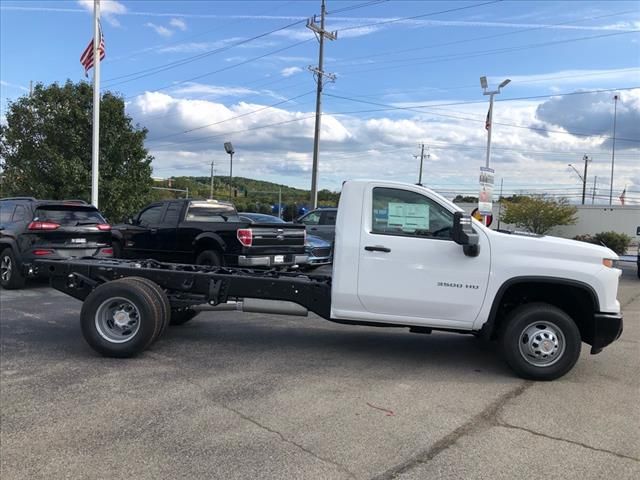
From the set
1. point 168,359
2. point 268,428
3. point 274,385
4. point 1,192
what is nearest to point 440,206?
point 274,385

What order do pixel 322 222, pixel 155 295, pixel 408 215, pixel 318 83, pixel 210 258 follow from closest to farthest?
pixel 408 215, pixel 155 295, pixel 210 258, pixel 322 222, pixel 318 83

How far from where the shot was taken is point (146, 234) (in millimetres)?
11867

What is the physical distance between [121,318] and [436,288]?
3.49 m

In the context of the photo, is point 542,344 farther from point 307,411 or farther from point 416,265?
point 307,411

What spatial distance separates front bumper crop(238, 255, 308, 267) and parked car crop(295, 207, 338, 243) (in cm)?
422

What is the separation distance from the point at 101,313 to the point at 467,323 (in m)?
3.98

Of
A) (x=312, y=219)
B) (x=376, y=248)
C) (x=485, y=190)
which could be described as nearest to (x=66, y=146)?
(x=312, y=219)

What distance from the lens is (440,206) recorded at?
573 cm

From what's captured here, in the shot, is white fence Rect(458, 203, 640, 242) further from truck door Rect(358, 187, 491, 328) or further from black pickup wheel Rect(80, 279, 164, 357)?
black pickup wheel Rect(80, 279, 164, 357)

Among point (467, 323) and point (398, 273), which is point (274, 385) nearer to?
point (398, 273)

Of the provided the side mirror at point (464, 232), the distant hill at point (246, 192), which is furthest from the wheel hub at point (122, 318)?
the distant hill at point (246, 192)

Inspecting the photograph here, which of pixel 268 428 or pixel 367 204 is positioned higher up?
pixel 367 204

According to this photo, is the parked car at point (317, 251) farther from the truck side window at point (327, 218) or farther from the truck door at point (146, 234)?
the truck door at point (146, 234)

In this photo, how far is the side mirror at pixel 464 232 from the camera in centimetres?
538
